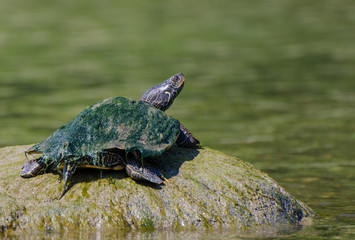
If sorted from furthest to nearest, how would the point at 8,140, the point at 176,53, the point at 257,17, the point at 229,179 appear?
the point at 257,17, the point at 176,53, the point at 8,140, the point at 229,179

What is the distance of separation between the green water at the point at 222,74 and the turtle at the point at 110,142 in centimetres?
59

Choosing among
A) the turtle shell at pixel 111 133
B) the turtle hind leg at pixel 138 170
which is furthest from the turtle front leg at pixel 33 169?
the turtle hind leg at pixel 138 170

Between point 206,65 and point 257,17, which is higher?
point 257,17

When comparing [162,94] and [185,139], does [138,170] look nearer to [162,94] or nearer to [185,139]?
[185,139]

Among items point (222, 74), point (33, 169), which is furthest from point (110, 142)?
point (222, 74)

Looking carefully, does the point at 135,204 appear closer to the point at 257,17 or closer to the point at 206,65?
the point at 206,65

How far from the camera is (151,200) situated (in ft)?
16.7

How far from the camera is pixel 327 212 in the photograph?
6.38 meters

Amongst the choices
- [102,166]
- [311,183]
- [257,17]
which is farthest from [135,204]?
[257,17]

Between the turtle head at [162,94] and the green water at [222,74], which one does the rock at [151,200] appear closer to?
the green water at [222,74]

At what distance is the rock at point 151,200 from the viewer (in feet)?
16.2

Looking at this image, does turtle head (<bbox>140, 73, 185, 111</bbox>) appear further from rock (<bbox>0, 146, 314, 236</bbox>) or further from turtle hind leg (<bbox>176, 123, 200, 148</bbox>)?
rock (<bbox>0, 146, 314, 236</bbox>)

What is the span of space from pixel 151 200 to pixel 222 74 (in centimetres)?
1241

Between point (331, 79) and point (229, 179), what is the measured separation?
38.0 ft
